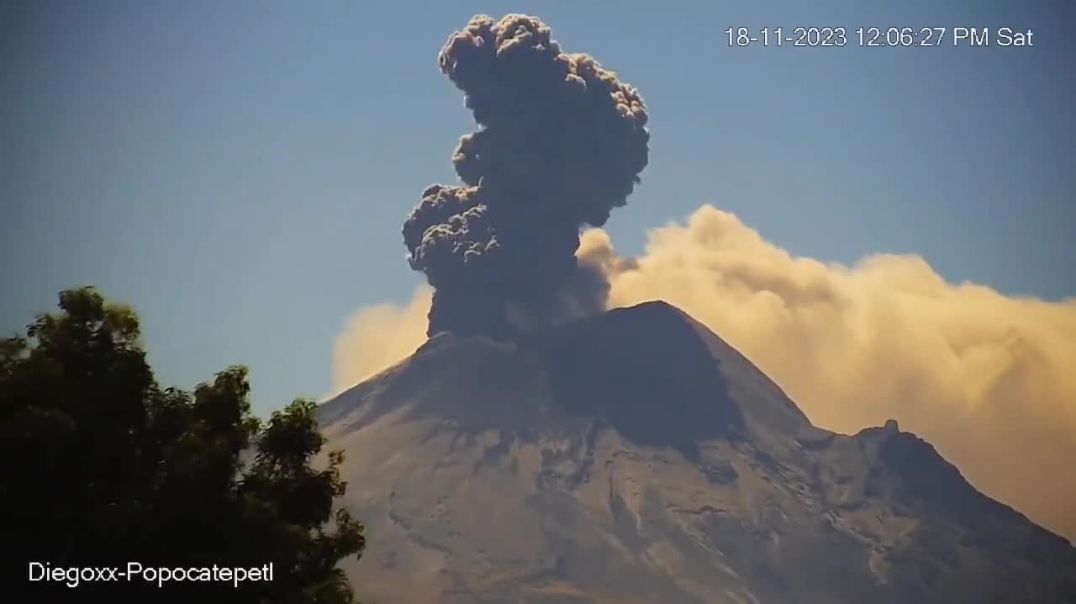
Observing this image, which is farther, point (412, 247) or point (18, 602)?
point (412, 247)

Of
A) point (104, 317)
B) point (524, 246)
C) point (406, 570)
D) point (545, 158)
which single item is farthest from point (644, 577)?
point (104, 317)

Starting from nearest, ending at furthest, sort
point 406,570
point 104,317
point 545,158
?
point 104,317 → point 545,158 → point 406,570

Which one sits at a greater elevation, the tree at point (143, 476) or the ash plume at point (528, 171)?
the ash plume at point (528, 171)

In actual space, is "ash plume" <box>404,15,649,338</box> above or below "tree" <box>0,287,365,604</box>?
above

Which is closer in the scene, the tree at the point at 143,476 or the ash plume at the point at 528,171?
the tree at the point at 143,476

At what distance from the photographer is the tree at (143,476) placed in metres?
19.6

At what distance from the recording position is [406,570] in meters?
193

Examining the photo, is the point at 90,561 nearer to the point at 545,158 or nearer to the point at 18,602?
the point at 18,602

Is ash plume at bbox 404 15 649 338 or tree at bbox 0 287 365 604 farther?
ash plume at bbox 404 15 649 338

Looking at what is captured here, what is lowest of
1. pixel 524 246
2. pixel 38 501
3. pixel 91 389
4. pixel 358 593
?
pixel 38 501

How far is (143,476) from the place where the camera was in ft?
67.4

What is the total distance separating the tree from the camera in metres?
19.6

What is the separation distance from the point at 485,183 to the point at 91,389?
155 meters

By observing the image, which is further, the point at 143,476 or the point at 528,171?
the point at 528,171
